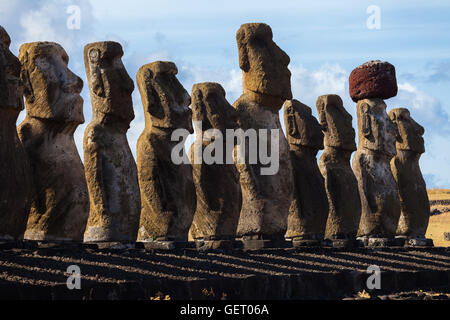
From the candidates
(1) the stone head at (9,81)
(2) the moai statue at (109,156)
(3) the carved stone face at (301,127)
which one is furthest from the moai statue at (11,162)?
(3) the carved stone face at (301,127)

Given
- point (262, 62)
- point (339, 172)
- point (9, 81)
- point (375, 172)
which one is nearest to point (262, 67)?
point (262, 62)

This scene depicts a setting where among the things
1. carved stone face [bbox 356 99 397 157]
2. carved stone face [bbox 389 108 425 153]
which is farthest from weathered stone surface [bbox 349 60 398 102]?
carved stone face [bbox 389 108 425 153]

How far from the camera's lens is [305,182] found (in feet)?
49.7

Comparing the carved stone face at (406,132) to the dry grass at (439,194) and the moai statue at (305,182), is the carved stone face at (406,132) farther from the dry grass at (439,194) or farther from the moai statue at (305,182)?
the dry grass at (439,194)

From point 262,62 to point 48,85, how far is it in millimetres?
4531

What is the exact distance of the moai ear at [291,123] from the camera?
1537cm

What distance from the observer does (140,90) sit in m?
12.4

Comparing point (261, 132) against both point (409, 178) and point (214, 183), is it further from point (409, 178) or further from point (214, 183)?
point (409, 178)

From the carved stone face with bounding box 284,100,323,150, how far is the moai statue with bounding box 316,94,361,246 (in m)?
1.19

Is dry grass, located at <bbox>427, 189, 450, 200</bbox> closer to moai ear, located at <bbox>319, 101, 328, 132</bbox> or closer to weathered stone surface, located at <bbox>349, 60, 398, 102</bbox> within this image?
weathered stone surface, located at <bbox>349, 60, 398, 102</bbox>

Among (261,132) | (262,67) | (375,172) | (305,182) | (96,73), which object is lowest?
(305,182)
